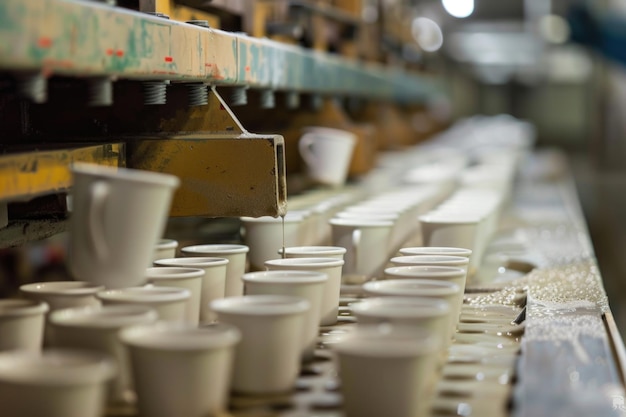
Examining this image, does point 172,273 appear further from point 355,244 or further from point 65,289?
point 355,244

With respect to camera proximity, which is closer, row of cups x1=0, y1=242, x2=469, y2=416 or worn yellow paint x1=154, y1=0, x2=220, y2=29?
row of cups x1=0, y1=242, x2=469, y2=416

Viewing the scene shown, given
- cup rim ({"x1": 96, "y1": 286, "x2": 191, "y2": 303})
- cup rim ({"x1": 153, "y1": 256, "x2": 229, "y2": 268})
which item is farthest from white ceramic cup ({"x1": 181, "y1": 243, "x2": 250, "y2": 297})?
cup rim ({"x1": 96, "y1": 286, "x2": 191, "y2": 303})

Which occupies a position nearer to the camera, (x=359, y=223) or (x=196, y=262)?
(x=196, y=262)

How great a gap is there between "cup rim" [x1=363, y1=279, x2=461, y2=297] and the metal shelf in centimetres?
53

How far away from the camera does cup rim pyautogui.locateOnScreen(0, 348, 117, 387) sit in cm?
107

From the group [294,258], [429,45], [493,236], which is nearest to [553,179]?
[493,236]

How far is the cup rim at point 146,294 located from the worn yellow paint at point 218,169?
0.53 m

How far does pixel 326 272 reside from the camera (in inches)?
70.9

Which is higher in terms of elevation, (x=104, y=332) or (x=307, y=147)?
(x=307, y=147)

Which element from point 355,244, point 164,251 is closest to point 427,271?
point 355,244

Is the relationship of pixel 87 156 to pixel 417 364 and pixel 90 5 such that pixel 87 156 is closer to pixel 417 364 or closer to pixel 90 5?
pixel 90 5

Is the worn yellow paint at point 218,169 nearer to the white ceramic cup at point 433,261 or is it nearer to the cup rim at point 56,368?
the white ceramic cup at point 433,261

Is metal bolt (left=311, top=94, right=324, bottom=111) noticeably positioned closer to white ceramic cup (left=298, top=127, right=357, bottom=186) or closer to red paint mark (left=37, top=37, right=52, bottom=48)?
white ceramic cup (left=298, top=127, right=357, bottom=186)

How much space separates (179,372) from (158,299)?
0.27 metres
